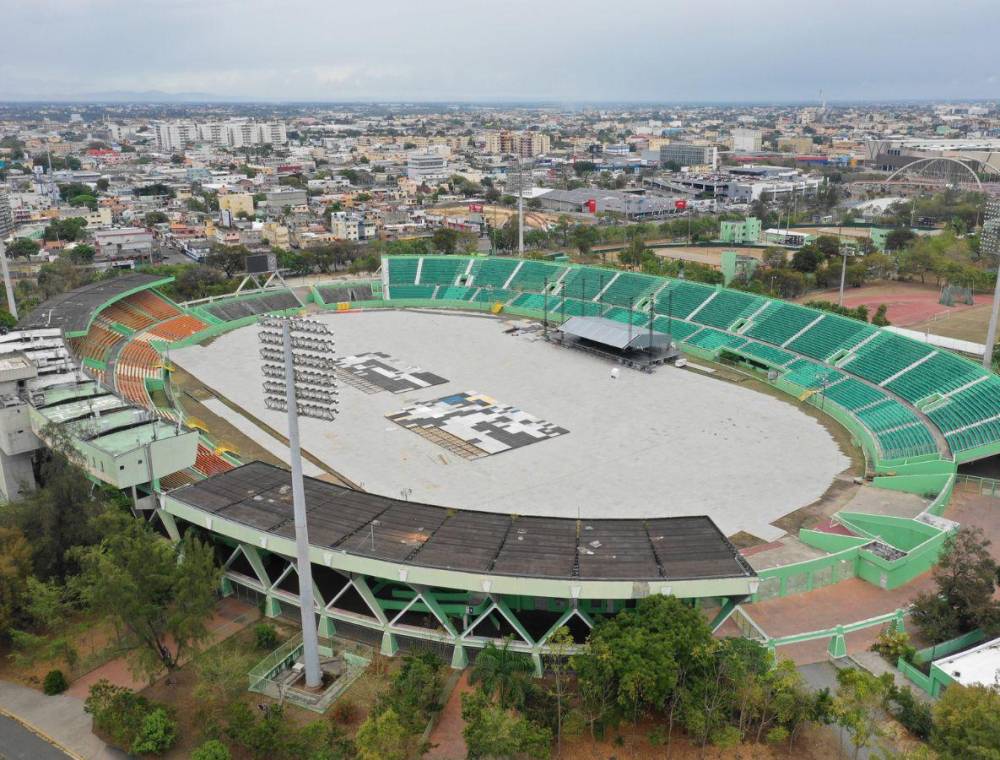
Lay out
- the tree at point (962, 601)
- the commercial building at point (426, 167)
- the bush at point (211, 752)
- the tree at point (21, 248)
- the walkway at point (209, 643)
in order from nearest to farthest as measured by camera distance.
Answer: the bush at point (211, 752), the walkway at point (209, 643), the tree at point (962, 601), the tree at point (21, 248), the commercial building at point (426, 167)

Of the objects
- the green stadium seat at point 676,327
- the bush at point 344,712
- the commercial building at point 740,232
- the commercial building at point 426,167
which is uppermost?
the commercial building at point 426,167

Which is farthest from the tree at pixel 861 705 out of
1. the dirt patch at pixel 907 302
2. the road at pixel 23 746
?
the dirt patch at pixel 907 302

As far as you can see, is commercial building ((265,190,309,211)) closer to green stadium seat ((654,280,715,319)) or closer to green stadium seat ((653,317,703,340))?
green stadium seat ((654,280,715,319))

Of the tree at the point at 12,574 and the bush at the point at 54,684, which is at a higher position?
the tree at the point at 12,574

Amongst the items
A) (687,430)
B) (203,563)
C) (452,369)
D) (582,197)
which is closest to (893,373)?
(687,430)

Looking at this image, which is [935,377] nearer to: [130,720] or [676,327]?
[676,327]

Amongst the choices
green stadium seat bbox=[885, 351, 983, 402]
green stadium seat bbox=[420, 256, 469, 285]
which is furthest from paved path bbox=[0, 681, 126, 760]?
green stadium seat bbox=[420, 256, 469, 285]

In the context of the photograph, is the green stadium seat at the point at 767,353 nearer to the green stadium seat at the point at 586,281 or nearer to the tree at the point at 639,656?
the green stadium seat at the point at 586,281

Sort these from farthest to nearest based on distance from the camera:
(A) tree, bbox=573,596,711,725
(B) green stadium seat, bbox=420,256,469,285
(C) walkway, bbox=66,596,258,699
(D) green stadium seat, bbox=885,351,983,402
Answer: (B) green stadium seat, bbox=420,256,469,285
(D) green stadium seat, bbox=885,351,983,402
(C) walkway, bbox=66,596,258,699
(A) tree, bbox=573,596,711,725
